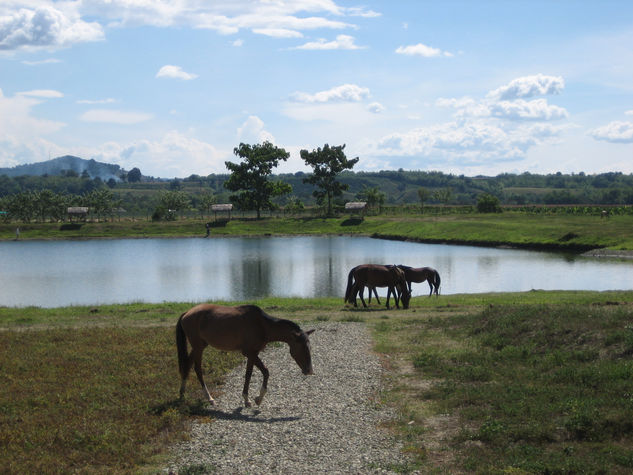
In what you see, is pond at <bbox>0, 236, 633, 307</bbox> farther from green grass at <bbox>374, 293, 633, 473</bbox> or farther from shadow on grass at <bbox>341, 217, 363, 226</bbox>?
shadow on grass at <bbox>341, 217, 363, 226</bbox>

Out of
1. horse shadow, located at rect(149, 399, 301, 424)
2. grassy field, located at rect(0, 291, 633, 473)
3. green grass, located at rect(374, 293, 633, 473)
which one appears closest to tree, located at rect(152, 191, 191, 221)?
grassy field, located at rect(0, 291, 633, 473)

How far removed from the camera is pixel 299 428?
12078 mm

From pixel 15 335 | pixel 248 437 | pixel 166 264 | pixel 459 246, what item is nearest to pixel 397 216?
pixel 459 246

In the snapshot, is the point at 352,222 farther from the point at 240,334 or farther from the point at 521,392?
the point at 521,392

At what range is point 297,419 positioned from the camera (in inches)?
500

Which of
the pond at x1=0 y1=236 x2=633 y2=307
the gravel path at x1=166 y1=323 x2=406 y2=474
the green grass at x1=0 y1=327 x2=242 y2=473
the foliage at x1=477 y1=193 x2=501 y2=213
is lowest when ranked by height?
the pond at x1=0 y1=236 x2=633 y2=307

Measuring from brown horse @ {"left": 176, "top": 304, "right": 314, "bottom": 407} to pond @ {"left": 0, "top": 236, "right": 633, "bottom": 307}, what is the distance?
2309cm

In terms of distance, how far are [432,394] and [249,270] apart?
4075 cm

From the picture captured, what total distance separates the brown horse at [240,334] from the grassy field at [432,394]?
3.77 ft

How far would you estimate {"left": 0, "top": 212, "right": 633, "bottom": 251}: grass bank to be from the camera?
2822 inches

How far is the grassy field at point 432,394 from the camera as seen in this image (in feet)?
33.6

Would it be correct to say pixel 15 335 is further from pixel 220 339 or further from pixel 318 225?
pixel 318 225

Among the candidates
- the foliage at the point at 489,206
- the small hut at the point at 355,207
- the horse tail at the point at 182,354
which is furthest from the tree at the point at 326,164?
the horse tail at the point at 182,354

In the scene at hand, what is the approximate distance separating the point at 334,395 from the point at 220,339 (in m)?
3.20
